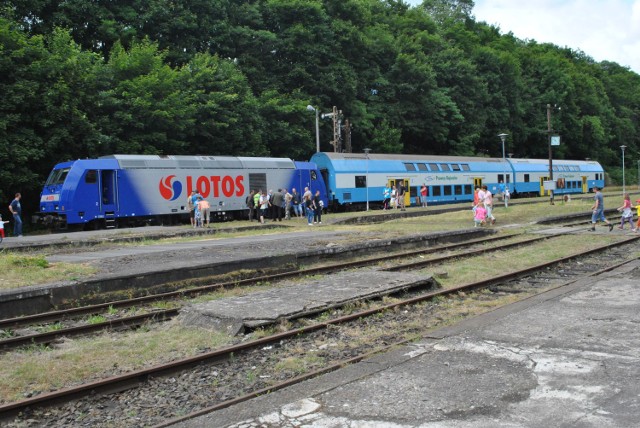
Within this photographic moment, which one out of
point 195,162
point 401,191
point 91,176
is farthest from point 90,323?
point 401,191

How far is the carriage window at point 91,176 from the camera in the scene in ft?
81.3

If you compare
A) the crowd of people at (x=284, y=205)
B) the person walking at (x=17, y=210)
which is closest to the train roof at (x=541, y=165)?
the crowd of people at (x=284, y=205)

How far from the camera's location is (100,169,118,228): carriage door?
25.6 m

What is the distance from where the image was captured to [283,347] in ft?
23.7

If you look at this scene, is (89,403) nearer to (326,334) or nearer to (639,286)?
(326,334)

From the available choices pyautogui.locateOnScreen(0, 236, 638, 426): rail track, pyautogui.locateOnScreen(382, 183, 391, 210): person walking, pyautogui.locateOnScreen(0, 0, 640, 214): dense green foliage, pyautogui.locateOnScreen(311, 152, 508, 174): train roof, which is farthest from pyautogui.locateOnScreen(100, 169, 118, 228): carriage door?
pyautogui.locateOnScreen(0, 236, 638, 426): rail track

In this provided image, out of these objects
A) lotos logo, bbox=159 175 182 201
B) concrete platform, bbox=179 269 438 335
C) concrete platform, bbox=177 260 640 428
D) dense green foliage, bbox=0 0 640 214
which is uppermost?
dense green foliage, bbox=0 0 640 214

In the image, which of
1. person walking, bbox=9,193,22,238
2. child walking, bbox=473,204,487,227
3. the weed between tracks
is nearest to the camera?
the weed between tracks

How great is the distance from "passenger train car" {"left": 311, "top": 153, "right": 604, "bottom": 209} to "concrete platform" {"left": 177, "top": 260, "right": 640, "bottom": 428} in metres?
27.8

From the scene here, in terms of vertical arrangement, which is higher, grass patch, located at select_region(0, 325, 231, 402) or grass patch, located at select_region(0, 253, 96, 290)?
grass patch, located at select_region(0, 253, 96, 290)

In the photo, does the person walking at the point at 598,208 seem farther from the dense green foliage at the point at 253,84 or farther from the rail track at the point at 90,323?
the dense green foliage at the point at 253,84

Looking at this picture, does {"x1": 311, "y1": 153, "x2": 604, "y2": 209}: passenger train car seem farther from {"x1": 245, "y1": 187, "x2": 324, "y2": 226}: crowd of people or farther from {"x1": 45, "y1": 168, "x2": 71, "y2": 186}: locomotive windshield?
{"x1": 45, "y1": 168, "x2": 71, "y2": 186}: locomotive windshield

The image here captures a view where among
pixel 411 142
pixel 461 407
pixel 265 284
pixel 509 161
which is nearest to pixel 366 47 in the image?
pixel 411 142

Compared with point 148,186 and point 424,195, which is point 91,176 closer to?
point 148,186
